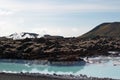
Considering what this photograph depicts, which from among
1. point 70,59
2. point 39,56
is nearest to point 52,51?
point 39,56

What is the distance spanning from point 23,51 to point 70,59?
1838 cm

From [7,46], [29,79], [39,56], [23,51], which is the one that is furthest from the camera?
[7,46]

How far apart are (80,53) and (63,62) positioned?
16.1 m

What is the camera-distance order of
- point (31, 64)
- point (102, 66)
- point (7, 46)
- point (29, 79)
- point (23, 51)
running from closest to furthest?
point (29, 79), point (102, 66), point (31, 64), point (23, 51), point (7, 46)

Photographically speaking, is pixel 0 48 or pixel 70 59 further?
pixel 0 48

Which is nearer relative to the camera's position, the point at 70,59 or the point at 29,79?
the point at 29,79

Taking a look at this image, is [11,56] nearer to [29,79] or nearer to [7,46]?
[7,46]

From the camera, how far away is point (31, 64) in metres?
77.5

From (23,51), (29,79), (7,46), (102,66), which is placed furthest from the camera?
(7,46)

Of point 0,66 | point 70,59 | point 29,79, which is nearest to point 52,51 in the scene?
point 70,59

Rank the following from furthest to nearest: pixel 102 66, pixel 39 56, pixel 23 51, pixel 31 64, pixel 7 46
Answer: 1. pixel 7 46
2. pixel 23 51
3. pixel 39 56
4. pixel 31 64
5. pixel 102 66

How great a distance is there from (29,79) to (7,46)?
55.0 m

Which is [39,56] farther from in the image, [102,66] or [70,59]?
[102,66]

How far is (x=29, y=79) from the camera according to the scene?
45094 millimetres
